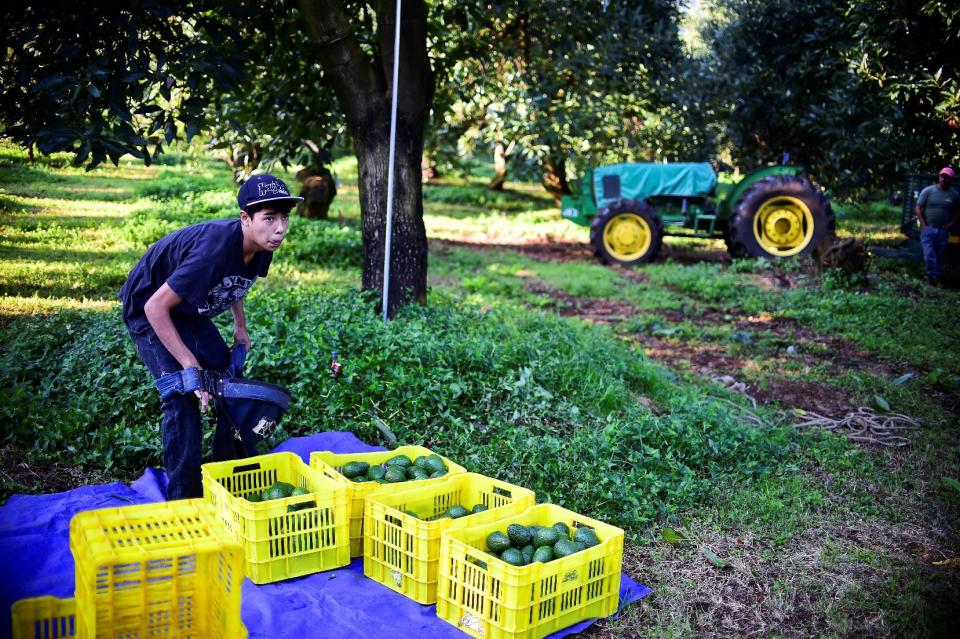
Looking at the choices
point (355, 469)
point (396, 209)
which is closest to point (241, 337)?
point (355, 469)

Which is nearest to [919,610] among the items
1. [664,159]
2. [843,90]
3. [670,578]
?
[670,578]

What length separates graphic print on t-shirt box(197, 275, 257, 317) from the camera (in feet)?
13.6

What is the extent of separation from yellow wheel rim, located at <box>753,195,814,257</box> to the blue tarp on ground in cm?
1037

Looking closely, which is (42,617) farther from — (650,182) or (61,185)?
(650,182)

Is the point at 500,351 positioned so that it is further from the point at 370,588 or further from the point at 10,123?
the point at 10,123

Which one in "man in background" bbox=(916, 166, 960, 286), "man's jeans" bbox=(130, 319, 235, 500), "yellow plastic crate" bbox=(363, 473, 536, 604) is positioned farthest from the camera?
"man in background" bbox=(916, 166, 960, 286)

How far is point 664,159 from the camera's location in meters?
17.8

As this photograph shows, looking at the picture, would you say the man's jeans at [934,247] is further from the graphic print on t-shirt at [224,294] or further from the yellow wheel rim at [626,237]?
the graphic print on t-shirt at [224,294]

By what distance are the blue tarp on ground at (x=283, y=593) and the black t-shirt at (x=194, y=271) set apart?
1.07 metres

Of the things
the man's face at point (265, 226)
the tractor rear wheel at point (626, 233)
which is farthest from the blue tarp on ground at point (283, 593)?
the tractor rear wheel at point (626, 233)

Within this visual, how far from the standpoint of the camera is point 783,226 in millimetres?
13398

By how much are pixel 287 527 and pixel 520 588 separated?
3.87ft

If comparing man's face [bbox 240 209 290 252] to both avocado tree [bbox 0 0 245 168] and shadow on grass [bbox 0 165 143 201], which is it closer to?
avocado tree [bbox 0 0 245 168]

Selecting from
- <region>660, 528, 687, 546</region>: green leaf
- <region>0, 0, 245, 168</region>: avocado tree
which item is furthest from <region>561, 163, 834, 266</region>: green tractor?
<region>660, 528, 687, 546</region>: green leaf
